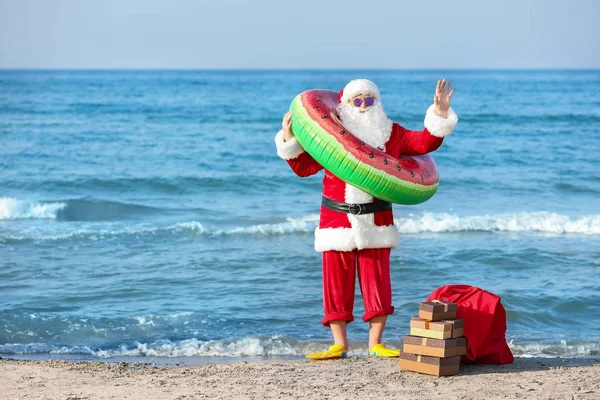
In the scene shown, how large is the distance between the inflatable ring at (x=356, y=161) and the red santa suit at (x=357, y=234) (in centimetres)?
16

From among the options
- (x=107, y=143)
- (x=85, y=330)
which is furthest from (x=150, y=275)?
(x=107, y=143)

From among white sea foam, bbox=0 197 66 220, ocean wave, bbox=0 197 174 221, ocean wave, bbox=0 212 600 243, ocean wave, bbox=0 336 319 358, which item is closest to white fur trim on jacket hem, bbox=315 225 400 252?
ocean wave, bbox=0 336 319 358

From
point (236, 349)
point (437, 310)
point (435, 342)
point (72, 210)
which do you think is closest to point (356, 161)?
point (437, 310)

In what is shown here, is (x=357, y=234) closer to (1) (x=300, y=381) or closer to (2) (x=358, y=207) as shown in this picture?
(2) (x=358, y=207)

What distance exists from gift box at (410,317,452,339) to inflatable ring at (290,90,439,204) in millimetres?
814

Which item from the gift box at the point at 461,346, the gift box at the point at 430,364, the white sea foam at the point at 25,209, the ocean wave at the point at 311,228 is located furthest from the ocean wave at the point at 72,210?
the gift box at the point at 461,346

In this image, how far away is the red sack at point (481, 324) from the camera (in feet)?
18.7

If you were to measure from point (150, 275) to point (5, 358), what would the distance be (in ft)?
9.91

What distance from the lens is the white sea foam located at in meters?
14.2

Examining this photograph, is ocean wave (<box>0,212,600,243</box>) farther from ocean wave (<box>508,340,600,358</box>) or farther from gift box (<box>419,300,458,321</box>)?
gift box (<box>419,300,458,321</box>)

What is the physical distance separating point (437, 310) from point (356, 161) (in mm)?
1063

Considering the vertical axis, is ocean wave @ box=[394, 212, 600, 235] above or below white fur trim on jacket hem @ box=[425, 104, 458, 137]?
below

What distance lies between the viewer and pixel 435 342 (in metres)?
5.38

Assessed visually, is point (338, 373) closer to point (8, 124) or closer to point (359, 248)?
point (359, 248)
